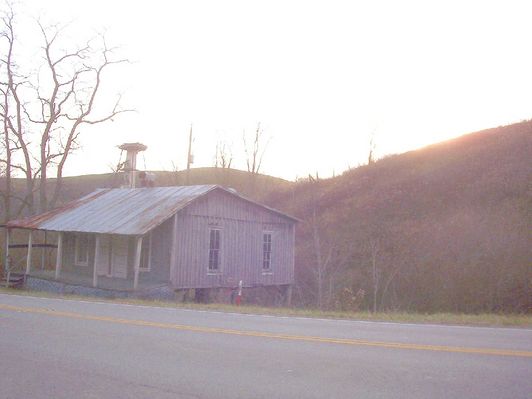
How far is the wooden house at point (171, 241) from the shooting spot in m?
23.5

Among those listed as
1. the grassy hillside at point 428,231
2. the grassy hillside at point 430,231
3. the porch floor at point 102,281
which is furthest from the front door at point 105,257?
the grassy hillside at point 430,231

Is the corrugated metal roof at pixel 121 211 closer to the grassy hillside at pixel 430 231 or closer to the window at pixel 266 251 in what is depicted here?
the window at pixel 266 251

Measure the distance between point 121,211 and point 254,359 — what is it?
59.6 ft

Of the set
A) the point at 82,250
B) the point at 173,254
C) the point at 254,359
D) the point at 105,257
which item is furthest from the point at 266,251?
the point at 254,359

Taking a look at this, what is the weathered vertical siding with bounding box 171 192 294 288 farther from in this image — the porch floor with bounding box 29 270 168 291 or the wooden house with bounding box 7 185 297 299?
the porch floor with bounding box 29 270 168 291

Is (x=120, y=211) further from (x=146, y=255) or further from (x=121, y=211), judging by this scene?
(x=146, y=255)

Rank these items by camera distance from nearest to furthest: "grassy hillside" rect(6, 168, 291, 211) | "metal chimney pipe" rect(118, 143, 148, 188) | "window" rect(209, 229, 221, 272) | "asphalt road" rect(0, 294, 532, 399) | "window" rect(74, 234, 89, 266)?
"asphalt road" rect(0, 294, 532, 399)
"window" rect(209, 229, 221, 272)
"window" rect(74, 234, 89, 266)
"metal chimney pipe" rect(118, 143, 148, 188)
"grassy hillside" rect(6, 168, 291, 211)

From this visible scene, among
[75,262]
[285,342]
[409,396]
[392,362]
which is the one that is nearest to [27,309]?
[285,342]

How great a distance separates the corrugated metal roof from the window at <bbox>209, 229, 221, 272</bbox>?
1824 mm

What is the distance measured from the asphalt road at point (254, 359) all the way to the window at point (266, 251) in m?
15.0

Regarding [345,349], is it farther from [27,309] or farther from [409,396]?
[27,309]

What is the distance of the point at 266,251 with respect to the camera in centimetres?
2794

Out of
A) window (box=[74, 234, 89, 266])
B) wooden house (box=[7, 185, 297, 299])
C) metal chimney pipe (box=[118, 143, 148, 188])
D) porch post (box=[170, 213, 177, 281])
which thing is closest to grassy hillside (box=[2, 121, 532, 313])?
wooden house (box=[7, 185, 297, 299])

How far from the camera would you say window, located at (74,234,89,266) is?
28.5 m
